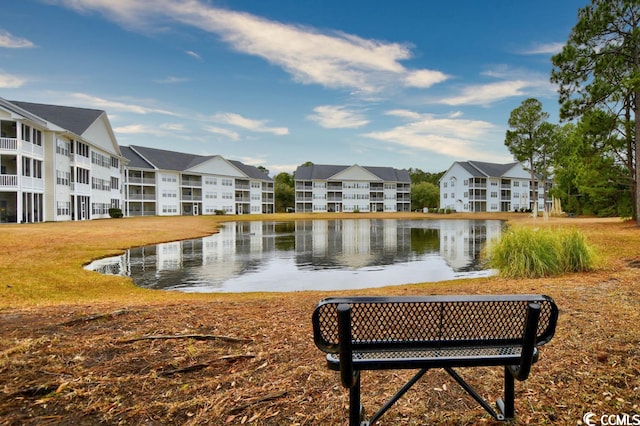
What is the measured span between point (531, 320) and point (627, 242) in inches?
750

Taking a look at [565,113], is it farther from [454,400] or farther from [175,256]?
[454,400]

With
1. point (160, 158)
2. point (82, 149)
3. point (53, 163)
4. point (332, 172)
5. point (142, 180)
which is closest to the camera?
point (53, 163)

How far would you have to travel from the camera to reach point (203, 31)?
88.4 ft

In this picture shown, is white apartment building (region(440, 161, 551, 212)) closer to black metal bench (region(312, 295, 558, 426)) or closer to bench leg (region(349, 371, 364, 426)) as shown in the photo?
black metal bench (region(312, 295, 558, 426))

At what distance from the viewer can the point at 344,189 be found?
92562 mm

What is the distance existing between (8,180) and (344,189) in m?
68.3

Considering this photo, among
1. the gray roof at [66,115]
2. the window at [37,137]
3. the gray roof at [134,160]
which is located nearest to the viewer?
the window at [37,137]

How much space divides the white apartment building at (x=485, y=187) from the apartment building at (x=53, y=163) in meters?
67.2

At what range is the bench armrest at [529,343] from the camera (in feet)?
9.30

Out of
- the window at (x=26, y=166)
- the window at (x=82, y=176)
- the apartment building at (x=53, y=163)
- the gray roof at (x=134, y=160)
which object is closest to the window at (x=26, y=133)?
the apartment building at (x=53, y=163)

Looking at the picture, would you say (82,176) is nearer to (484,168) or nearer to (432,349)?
(432,349)

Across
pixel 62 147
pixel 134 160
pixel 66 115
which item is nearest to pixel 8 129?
pixel 62 147

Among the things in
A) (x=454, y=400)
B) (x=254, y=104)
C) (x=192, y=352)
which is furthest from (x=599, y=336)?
(x=254, y=104)

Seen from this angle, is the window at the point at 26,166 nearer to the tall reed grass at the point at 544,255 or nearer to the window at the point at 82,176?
the window at the point at 82,176
